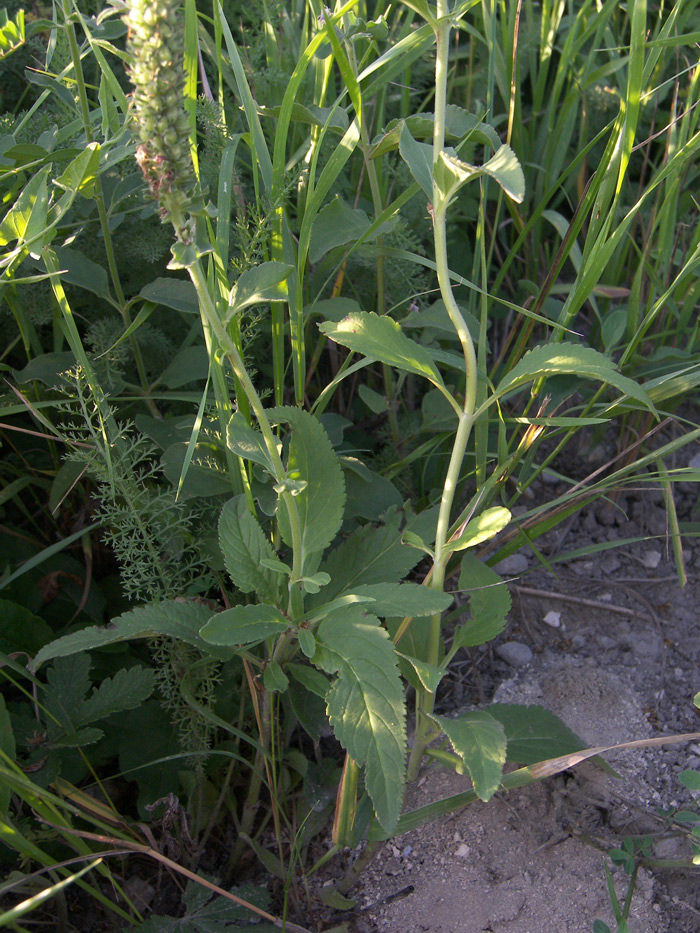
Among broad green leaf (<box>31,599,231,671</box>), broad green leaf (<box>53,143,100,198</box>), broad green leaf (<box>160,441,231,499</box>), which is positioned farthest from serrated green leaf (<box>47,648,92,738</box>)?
broad green leaf (<box>53,143,100,198</box>)

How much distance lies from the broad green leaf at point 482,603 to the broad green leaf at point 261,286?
605 millimetres

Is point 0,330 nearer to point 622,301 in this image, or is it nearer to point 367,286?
point 367,286

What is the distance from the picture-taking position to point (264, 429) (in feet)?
3.32

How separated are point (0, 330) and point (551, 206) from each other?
4.88 feet

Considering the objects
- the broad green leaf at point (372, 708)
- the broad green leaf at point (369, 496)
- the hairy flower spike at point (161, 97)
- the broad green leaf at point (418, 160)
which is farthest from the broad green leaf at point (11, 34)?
the broad green leaf at point (372, 708)

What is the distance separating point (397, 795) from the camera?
3.28ft

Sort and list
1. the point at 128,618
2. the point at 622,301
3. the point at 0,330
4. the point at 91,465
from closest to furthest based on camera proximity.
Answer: the point at 128,618 → the point at 91,465 → the point at 0,330 → the point at 622,301

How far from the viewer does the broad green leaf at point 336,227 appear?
135 centimetres

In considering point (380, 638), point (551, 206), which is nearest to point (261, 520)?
point (380, 638)

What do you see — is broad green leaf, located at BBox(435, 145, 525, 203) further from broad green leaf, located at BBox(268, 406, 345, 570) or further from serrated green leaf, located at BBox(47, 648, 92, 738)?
serrated green leaf, located at BBox(47, 648, 92, 738)

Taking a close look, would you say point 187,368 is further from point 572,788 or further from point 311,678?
point 572,788

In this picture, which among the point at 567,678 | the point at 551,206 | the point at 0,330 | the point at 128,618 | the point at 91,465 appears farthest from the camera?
the point at 551,206

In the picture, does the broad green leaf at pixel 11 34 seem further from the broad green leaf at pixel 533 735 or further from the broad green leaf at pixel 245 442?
the broad green leaf at pixel 533 735

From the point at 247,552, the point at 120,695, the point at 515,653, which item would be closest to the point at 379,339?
the point at 247,552
